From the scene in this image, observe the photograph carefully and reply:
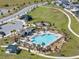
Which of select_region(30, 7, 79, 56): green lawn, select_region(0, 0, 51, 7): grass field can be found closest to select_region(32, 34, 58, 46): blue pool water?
select_region(30, 7, 79, 56): green lawn

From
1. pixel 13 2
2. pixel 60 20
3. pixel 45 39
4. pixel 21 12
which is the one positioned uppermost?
pixel 13 2

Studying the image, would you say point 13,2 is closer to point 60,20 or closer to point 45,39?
point 60,20

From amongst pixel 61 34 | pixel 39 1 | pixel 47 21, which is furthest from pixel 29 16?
pixel 39 1

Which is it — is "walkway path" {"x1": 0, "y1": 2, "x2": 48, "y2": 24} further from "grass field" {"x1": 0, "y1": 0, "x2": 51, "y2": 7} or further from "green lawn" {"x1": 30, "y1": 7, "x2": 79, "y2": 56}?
"grass field" {"x1": 0, "y1": 0, "x2": 51, "y2": 7}

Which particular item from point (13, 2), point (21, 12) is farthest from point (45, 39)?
point (13, 2)

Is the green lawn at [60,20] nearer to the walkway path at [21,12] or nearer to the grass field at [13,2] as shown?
the walkway path at [21,12]

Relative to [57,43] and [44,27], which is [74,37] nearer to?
[57,43]
